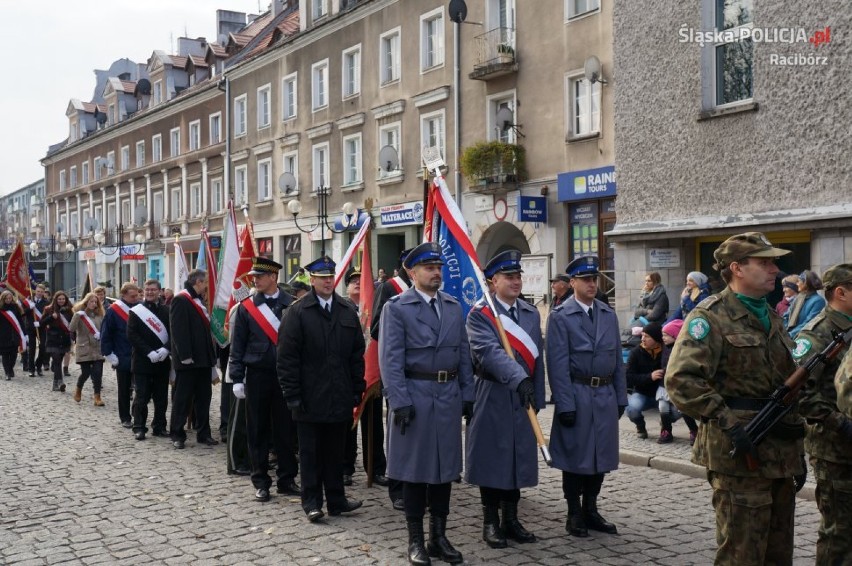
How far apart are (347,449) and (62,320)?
36.4 ft

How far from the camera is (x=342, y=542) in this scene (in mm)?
6566

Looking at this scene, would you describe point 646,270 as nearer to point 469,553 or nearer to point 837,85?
point 837,85

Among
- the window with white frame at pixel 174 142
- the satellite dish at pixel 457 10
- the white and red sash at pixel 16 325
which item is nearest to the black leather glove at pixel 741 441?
the white and red sash at pixel 16 325

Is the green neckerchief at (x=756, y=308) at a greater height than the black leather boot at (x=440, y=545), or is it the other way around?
the green neckerchief at (x=756, y=308)

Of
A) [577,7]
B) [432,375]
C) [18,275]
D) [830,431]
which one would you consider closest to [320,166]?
[18,275]

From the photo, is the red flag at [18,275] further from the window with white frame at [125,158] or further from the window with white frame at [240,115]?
the window with white frame at [125,158]

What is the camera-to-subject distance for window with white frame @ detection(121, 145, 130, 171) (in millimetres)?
48000

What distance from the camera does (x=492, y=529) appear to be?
6.37 meters

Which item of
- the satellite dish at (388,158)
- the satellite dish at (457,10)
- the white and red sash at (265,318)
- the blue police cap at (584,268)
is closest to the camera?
the blue police cap at (584,268)

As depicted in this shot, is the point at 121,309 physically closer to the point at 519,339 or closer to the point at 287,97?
the point at 519,339

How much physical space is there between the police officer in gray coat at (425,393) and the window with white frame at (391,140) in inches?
784

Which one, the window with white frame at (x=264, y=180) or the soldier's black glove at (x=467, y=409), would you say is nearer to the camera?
the soldier's black glove at (x=467, y=409)

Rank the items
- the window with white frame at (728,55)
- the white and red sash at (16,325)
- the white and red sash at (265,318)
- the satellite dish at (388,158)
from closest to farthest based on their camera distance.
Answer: the white and red sash at (265,318) < the window with white frame at (728,55) < the white and red sash at (16,325) < the satellite dish at (388,158)

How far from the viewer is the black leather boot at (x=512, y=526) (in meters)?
6.46
